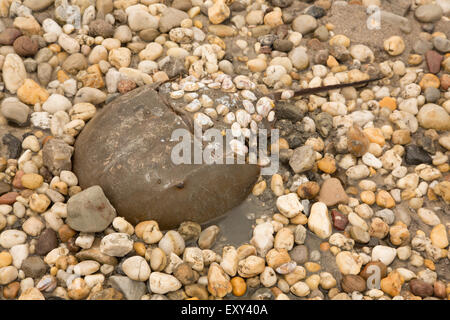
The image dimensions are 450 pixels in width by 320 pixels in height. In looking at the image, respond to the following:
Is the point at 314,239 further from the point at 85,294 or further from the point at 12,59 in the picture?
the point at 12,59

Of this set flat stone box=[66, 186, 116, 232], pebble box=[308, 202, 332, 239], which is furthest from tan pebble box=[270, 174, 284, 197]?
flat stone box=[66, 186, 116, 232]

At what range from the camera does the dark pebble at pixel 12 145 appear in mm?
2674

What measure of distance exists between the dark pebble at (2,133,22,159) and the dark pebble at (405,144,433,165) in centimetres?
248

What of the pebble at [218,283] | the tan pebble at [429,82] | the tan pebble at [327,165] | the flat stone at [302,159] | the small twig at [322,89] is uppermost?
the small twig at [322,89]

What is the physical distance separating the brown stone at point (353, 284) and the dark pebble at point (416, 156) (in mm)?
953

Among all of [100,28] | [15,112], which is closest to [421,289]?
[15,112]

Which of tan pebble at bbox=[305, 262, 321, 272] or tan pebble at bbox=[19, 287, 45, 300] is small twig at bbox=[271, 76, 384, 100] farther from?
tan pebble at bbox=[19, 287, 45, 300]

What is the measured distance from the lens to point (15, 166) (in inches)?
104

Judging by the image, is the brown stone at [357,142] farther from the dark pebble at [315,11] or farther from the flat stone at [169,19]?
the flat stone at [169,19]

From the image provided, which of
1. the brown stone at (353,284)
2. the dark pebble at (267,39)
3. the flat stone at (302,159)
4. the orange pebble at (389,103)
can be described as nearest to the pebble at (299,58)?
the dark pebble at (267,39)

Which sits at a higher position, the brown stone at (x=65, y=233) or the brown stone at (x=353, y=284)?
the brown stone at (x=65, y=233)

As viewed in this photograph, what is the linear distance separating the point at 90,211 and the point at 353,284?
4.74 feet

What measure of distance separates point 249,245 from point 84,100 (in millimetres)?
1465

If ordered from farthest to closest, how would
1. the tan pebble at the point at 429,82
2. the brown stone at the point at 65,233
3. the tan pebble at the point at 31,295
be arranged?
the tan pebble at the point at 429,82, the brown stone at the point at 65,233, the tan pebble at the point at 31,295
